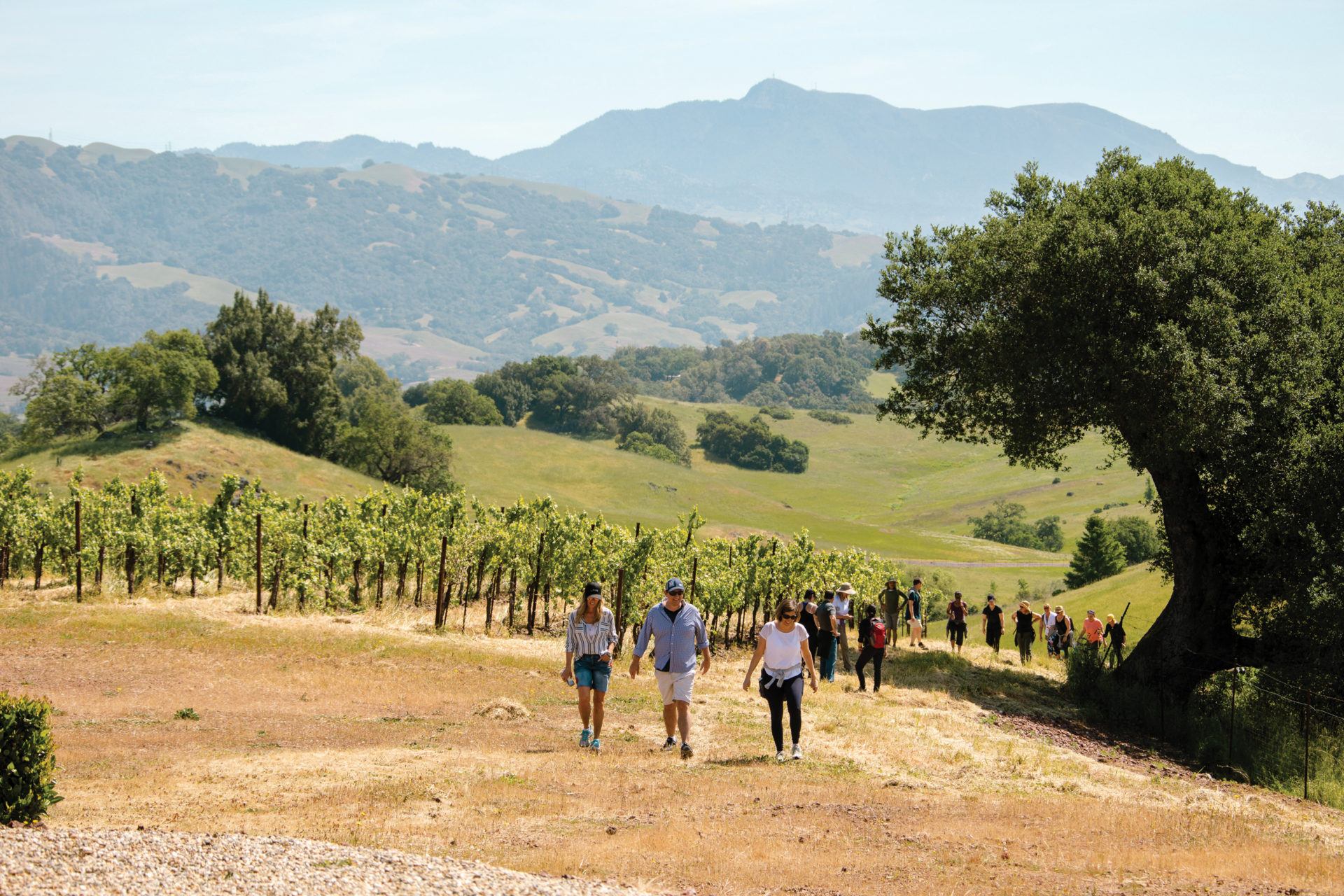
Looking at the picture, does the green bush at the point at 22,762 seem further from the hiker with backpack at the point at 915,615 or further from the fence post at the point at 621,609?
the hiker with backpack at the point at 915,615

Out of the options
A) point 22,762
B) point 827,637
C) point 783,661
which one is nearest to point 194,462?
point 827,637

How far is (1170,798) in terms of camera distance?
12.5 m

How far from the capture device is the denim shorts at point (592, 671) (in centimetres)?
1158

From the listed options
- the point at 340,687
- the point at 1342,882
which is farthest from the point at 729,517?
the point at 1342,882

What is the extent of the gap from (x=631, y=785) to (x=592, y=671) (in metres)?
1.76

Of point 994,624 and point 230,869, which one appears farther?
point 994,624

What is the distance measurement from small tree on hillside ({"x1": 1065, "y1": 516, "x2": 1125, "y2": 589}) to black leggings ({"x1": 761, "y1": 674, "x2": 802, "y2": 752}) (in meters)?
60.0

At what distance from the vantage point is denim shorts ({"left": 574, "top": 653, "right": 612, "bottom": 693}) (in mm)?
11578

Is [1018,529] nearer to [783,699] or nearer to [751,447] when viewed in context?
[751,447]

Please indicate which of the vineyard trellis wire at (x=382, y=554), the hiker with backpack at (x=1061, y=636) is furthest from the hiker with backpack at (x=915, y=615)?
the hiker with backpack at (x=1061, y=636)

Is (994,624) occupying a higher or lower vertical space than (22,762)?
lower

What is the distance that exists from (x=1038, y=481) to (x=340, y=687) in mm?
141823

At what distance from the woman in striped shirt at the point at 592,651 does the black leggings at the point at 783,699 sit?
2055mm

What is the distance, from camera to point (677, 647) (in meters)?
11.4
